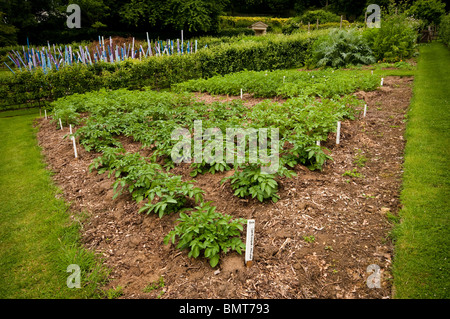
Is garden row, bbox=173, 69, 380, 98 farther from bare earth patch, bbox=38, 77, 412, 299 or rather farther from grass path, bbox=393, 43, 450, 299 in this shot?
bare earth patch, bbox=38, 77, 412, 299

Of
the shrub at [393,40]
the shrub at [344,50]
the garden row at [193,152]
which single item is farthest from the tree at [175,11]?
the garden row at [193,152]

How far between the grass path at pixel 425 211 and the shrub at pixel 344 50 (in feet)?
26.5

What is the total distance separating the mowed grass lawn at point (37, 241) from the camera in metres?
3.06

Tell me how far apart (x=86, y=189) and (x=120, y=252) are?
191cm

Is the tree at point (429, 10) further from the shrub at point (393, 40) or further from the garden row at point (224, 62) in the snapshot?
the garden row at point (224, 62)

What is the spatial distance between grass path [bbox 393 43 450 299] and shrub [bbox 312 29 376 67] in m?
8.07

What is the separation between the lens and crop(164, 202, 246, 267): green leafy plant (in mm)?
3000

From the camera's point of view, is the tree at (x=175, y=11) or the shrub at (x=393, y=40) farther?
the tree at (x=175, y=11)

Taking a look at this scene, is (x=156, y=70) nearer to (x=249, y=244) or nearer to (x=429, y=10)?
(x=249, y=244)

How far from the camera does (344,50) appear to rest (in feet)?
49.4

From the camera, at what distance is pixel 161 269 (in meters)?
3.18

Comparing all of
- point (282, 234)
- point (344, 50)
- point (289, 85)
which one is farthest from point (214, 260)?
point (344, 50)

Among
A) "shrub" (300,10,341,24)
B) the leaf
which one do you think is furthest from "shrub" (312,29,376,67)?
"shrub" (300,10,341,24)
